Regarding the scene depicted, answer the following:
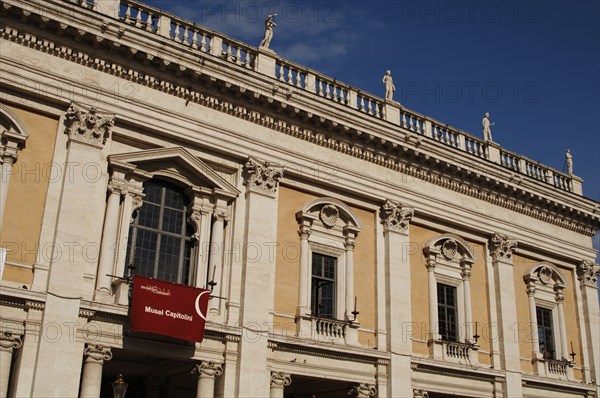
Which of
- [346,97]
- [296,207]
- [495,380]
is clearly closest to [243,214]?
[296,207]

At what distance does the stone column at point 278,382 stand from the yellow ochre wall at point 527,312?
10.5 meters

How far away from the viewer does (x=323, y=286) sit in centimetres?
2380

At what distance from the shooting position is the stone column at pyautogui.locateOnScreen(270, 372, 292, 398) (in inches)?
837

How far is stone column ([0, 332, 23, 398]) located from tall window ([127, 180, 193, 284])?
3772 millimetres

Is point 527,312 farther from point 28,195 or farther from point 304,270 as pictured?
point 28,195

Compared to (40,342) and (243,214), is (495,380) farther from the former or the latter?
(40,342)

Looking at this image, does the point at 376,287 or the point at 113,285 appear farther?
the point at 376,287

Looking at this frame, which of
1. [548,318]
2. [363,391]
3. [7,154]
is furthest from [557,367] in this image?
[7,154]

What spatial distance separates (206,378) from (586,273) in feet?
60.0

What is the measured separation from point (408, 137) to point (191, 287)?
391 inches

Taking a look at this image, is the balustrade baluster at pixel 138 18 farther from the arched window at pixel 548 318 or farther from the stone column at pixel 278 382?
the arched window at pixel 548 318

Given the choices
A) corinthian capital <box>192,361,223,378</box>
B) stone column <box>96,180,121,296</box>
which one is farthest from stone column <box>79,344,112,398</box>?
corinthian capital <box>192,361,223,378</box>

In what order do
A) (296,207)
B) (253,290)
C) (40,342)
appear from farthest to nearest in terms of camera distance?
1. (296,207)
2. (253,290)
3. (40,342)

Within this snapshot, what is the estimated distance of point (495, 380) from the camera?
86.5ft
